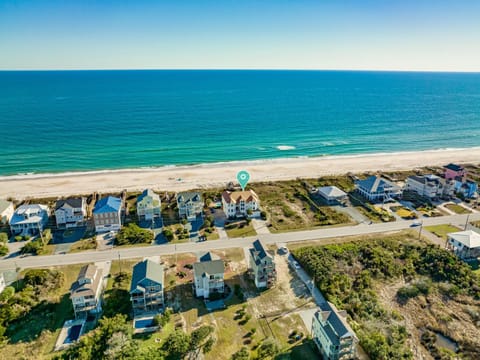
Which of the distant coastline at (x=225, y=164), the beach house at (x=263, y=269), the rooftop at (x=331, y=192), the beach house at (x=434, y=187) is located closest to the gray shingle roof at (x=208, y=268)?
the beach house at (x=263, y=269)

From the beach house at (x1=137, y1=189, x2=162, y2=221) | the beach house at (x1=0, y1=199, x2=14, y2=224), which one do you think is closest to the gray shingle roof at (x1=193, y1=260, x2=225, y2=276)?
the beach house at (x1=137, y1=189, x2=162, y2=221)

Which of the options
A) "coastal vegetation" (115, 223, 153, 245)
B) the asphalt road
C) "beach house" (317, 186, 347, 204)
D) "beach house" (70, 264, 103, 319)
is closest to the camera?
"beach house" (70, 264, 103, 319)

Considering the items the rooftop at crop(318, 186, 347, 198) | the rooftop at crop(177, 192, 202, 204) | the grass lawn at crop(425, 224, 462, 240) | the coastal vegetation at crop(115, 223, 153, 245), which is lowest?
the grass lawn at crop(425, 224, 462, 240)

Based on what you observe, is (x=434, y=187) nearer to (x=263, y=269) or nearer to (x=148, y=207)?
(x=263, y=269)

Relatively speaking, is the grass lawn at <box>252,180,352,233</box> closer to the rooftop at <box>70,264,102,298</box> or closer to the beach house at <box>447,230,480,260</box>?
the beach house at <box>447,230,480,260</box>

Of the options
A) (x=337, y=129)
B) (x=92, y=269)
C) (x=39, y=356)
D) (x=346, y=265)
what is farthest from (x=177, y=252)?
(x=337, y=129)

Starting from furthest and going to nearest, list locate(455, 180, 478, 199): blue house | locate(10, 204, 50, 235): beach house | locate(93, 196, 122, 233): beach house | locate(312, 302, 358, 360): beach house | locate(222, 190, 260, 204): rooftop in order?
locate(455, 180, 478, 199): blue house → locate(222, 190, 260, 204): rooftop → locate(93, 196, 122, 233): beach house → locate(10, 204, 50, 235): beach house → locate(312, 302, 358, 360): beach house
